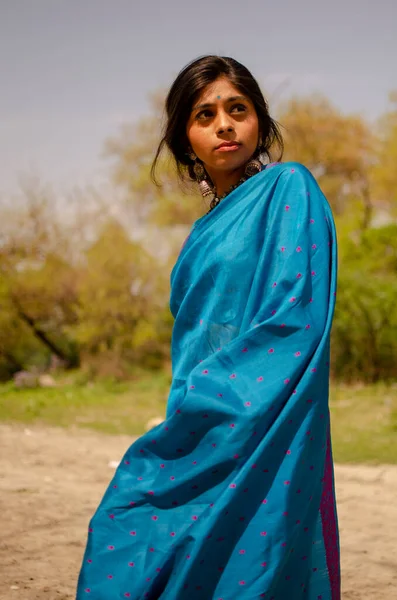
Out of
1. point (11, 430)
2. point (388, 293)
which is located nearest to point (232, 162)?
point (11, 430)

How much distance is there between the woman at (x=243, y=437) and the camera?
1.61m

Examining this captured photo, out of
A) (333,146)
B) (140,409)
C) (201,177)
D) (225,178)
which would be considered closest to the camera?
(225,178)

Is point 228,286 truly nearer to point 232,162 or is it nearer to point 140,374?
point 232,162

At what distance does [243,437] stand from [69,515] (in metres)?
2.70

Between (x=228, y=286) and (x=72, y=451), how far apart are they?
15.2ft

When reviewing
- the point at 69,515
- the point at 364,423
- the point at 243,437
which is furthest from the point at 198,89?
the point at 364,423

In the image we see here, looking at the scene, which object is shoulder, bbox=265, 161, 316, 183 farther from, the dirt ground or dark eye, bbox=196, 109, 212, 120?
the dirt ground

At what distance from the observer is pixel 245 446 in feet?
5.26

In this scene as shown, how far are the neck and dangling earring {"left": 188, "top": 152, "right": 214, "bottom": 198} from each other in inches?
2.1

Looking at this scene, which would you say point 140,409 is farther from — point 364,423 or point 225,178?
point 225,178

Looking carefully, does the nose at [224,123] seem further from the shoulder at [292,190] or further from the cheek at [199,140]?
the shoulder at [292,190]

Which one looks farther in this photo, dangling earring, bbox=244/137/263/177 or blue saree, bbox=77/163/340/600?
dangling earring, bbox=244/137/263/177

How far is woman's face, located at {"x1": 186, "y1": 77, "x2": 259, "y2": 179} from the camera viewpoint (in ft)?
6.49

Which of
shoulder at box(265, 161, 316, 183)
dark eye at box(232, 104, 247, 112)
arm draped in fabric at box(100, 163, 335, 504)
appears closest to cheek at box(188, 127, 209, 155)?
dark eye at box(232, 104, 247, 112)
